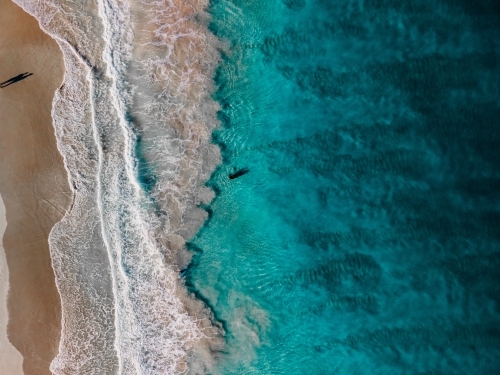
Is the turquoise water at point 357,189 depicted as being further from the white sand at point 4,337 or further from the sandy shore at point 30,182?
the white sand at point 4,337

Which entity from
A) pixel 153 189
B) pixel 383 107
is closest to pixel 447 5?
pixel 383 107

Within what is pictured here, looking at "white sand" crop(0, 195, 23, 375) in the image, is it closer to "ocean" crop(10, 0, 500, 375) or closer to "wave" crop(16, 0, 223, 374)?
"wave" crop(16, 0, 223, 374)

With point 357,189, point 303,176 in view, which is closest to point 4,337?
point 303,176

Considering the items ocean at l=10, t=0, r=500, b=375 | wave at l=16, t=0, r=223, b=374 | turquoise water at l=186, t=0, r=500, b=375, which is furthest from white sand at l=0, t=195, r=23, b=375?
turquoise water at l=186, t=0, r=500, b=375

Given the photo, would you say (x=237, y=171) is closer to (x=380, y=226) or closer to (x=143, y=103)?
(x=143, y=103)

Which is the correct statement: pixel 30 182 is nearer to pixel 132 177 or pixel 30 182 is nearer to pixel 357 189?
pixel 132 177
